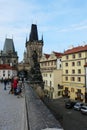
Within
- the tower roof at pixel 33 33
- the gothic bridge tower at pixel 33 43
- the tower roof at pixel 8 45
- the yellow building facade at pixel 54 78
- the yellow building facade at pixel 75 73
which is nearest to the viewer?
the yellow building facade at pixel 75 73

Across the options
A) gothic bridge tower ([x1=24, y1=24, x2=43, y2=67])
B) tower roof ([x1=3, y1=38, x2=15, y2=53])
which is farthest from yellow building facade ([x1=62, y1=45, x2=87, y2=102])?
tower roof ([x1=3, y1=38, x2=15, y2=53])

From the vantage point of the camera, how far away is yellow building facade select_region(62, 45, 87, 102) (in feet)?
153

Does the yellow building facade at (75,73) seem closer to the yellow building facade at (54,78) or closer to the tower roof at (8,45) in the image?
the yellow building facade at (54,78)

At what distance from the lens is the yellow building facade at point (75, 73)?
46.6 metres

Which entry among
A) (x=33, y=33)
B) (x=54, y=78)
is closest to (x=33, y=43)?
(x=33, y=33)

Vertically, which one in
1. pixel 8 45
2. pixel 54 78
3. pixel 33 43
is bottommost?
pixel 54 78

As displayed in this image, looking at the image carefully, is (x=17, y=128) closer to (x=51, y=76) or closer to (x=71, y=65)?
(x=71, y=65)

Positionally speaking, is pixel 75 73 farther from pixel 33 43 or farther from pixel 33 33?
pixel 33 33

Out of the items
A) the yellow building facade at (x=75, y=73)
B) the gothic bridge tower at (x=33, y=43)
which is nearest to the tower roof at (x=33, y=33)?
the gothic bridge tower at (x=33, y=43)

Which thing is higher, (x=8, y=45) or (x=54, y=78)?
(x=8, y=45)

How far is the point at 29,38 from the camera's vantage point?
99750 mm

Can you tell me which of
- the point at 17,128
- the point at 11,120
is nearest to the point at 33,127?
the point at 17,128

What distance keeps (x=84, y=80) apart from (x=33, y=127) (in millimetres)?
41610

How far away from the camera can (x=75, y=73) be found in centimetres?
4972
